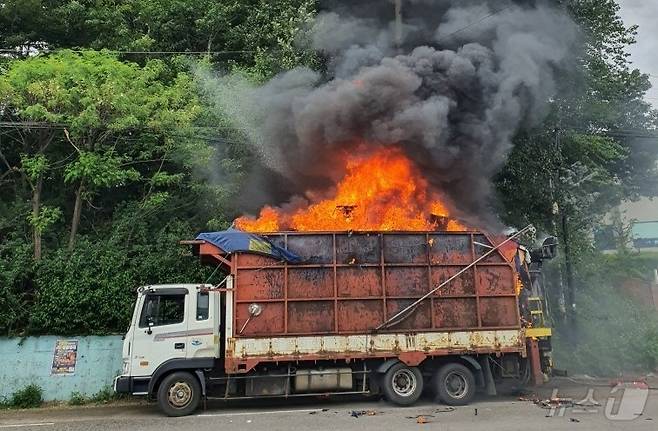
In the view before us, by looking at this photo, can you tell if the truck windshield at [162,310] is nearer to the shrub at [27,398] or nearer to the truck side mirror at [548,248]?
the shrub at [27,398]

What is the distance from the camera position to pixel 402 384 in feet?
32.3

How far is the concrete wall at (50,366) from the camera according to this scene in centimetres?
1187

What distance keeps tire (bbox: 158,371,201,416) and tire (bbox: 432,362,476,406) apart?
4.49 meters

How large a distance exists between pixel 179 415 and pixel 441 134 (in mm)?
8212

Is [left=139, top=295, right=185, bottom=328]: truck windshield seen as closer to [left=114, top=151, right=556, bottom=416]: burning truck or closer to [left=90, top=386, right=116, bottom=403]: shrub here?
[left=114, top=151, right=556, bottom=416]: burning truck

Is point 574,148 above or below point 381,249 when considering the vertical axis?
above

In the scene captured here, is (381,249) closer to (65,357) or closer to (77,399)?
(77,399)

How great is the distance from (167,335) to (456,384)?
18.1ft

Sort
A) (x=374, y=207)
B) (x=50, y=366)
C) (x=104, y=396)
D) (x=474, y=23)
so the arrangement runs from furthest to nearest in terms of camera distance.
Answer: (x=474, y=23) < (x=50, y=366) < (x=104, y=396) < (x=374, y=207)

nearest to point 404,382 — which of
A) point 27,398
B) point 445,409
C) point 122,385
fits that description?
point 445,409

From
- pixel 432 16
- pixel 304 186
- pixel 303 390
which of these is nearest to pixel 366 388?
pixel 303 390

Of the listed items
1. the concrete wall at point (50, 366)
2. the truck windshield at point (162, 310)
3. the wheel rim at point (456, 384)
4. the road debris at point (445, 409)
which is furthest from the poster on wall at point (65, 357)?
the wheel rim at point (456, 384)

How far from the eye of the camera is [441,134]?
40.1 ft

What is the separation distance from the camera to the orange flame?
11.3 meters
